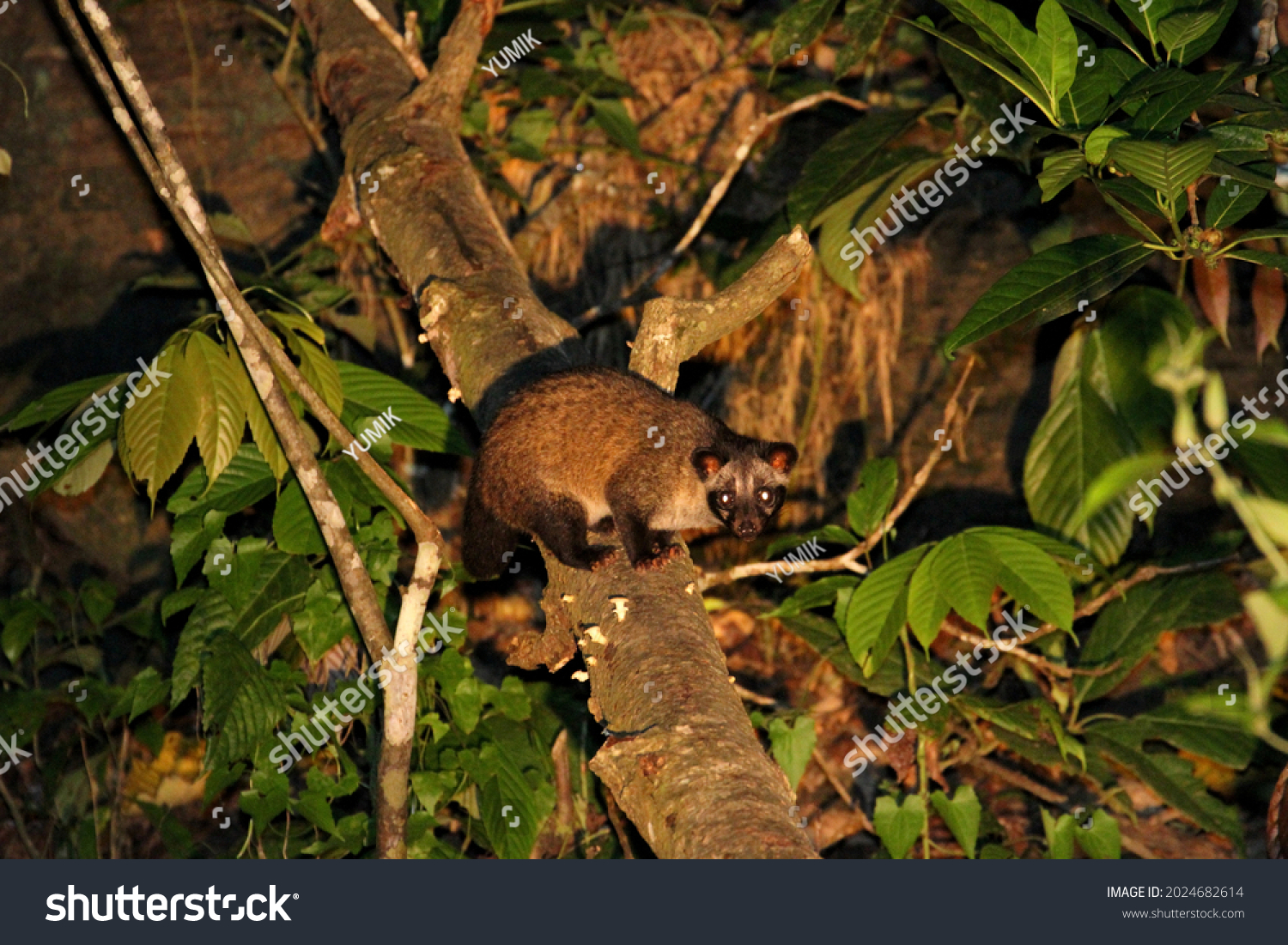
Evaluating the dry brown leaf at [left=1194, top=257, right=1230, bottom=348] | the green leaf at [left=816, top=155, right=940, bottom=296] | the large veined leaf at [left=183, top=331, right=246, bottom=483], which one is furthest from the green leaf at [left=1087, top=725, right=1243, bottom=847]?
the large veined leaf at [left=183, top=331, right=246, bottom=483]

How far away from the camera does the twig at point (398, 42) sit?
5188 millimetres

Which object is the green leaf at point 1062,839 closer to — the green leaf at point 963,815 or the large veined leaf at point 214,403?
the green leaf at point 963,815

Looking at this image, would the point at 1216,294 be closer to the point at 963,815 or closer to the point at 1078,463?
the point at 1078,463

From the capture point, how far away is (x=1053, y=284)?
3.46 meters

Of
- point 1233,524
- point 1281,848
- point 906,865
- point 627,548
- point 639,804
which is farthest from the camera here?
point 1233,524

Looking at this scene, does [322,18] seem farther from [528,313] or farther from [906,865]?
[906,865]

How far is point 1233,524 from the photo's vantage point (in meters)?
6.75

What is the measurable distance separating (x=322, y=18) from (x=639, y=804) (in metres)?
5.00

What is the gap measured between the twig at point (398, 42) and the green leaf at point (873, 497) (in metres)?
2.76

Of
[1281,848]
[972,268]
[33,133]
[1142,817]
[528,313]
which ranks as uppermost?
[33,133]

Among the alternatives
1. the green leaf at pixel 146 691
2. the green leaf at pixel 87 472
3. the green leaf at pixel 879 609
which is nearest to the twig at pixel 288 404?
the green leaf at pixel 87 472

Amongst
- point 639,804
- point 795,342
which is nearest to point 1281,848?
point 639,804

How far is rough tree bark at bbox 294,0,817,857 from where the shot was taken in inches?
110

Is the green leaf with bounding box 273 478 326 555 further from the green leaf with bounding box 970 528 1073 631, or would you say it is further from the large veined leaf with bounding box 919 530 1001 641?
the green leaf with bounding box 970 528 1073 631
